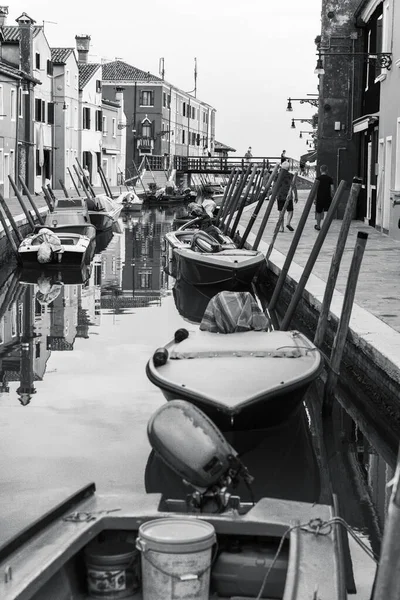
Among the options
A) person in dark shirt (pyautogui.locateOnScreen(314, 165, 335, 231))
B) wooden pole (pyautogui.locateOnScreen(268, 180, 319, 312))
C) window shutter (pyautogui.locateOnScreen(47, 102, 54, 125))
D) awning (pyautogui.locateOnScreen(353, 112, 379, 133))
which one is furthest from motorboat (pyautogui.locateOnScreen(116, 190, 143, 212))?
wooden pole (pyautogui.locateOnScreen(268, 180, 319, 312))

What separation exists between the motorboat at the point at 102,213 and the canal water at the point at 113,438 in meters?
14.6

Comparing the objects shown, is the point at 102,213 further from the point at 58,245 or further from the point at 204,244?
the point at 204,244

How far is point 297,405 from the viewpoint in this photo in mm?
8062

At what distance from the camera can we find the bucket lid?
399cm

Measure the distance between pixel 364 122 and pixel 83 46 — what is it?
41634 mm

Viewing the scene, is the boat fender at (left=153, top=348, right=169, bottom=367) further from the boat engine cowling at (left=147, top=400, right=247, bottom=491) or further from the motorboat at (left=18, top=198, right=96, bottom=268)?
the motorboat at (left=18, top=198, right=96, bottom=268)

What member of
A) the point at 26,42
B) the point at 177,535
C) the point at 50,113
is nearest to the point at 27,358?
the point at 177,535

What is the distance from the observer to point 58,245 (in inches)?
806

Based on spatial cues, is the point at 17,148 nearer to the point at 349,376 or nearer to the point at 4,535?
the point at 349,376

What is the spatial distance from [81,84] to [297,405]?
48.5m

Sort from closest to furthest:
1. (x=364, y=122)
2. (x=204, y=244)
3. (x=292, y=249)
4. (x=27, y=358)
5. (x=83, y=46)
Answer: (x=27, y=358) → (x=292, y=249) → (x=204, y=244) → (x=364, y=122) → (x=83, y=46)

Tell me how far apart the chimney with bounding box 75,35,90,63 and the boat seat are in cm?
4625

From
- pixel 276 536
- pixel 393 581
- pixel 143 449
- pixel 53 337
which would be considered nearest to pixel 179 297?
pixel 53 337

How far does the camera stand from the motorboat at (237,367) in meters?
7.25
